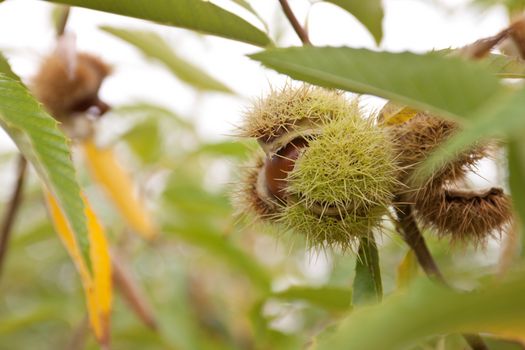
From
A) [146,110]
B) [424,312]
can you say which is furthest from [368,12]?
[146,110]

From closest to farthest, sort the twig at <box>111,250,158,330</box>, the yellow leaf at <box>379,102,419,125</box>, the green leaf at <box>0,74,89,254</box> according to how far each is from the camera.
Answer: the green leaf at <box>0,74,89,254</box>
the yellow leaf at <box>379,102,419,125</box>
the twig at <box>111,250,158,330</box>

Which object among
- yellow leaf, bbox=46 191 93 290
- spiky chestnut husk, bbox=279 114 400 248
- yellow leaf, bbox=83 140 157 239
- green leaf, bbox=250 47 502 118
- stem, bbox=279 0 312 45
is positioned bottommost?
yellow leaf, bbox=83 140 157 239

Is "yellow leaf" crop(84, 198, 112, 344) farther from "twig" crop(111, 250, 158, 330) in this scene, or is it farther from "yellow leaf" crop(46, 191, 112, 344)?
"twig" crop(111, 250, 158, 330)

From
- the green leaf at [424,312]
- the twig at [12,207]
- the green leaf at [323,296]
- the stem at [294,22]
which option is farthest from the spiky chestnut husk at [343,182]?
the twig at [12,207]

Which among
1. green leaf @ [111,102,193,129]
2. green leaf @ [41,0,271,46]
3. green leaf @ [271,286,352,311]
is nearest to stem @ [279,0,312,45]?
green leaf @ [41,0,271,46]

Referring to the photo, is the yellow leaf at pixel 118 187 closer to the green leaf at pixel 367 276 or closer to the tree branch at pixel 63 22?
the tree branch at pixel 63 22

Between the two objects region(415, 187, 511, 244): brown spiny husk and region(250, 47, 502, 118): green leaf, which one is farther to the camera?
region(415, 187, 511, 244): brown spiny husk
